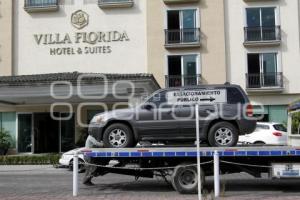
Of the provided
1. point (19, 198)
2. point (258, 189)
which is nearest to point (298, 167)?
point (258, 189)

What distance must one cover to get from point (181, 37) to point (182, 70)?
2.31 metres

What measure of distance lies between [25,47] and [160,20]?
9928 millimetres

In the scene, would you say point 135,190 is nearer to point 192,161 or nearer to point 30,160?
point 192,161

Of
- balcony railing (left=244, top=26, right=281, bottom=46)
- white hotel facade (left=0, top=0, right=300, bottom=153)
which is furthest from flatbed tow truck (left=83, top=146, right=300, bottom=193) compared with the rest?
balcony railing (left=244, top=26, right=281, bottom=46)

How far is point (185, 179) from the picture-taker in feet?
40.8

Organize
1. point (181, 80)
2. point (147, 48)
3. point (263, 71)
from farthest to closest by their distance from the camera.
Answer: point (147, 48)
point (181, 80)
point (263, 71)

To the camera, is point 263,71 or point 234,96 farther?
point 263,71

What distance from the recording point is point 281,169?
39.8 ft

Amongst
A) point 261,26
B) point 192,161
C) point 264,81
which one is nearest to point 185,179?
point 192,161

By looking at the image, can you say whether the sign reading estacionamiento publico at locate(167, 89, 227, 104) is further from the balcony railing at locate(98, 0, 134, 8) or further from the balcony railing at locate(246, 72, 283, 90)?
the balcony railing at locate(98, 0, 134, 8)

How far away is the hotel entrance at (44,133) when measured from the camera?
108ft

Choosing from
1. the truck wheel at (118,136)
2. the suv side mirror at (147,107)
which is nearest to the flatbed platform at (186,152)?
the truck wheel at (118,136)

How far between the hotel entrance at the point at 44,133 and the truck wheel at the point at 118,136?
65.5 ft

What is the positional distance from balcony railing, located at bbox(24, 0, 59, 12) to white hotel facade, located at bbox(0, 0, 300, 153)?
Answer: 0.07m
